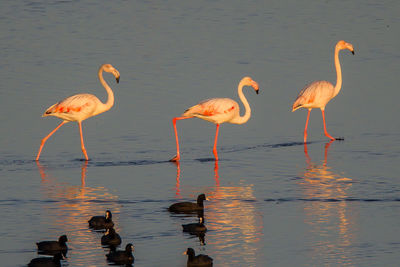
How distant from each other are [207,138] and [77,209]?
21.1 ft

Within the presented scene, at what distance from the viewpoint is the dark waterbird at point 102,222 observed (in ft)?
46.0

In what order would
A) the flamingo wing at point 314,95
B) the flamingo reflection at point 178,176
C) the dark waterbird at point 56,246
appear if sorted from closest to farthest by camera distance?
the dark waterbird at point 56,246 < the flamingo reflection at point 178,176 < the flamingo wing at point 314,95

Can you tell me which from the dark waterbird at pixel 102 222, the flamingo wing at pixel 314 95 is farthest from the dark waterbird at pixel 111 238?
the flamingo wing at pixel 314 95

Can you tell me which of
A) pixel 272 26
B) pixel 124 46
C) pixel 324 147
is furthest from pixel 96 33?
pixel 324 147

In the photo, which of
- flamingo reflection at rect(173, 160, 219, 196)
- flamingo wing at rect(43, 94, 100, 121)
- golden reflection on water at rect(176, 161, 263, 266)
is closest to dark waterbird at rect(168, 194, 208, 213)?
golden reflection on water at rect(176, 161, 263, 266)

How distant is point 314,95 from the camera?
74.2 feet

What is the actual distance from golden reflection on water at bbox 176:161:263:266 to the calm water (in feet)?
0.14

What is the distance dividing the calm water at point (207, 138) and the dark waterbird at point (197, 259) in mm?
209

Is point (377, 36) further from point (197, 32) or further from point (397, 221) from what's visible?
point (397, 221)

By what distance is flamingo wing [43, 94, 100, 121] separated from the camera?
20673 mm

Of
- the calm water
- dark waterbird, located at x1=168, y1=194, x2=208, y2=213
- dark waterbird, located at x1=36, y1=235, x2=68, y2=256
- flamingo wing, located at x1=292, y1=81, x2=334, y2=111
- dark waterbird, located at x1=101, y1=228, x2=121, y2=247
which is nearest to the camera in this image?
dark waterbird, located at x1=36, y1=235, x2=68, y2=256

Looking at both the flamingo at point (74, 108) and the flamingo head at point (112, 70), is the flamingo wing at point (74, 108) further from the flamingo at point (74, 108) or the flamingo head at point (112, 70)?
the flamingo head at point (112, 70)

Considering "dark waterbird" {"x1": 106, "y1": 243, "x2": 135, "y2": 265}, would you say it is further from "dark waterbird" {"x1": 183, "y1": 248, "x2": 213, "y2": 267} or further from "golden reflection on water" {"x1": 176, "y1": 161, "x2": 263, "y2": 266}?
"golden reflection on water" {"x1": 176, "y1": 161, "x2": 263, "y2": 266}

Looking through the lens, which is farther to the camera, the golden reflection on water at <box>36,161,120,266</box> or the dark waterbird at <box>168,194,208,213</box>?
the dark waterbird at <box>168,194,208,213</box>
